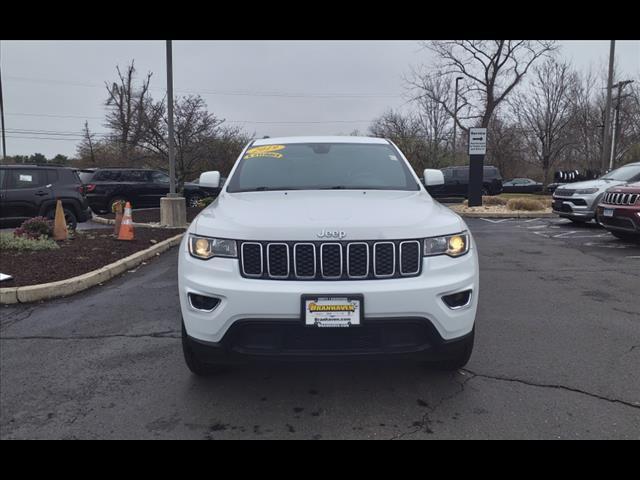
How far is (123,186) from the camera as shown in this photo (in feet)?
56.2

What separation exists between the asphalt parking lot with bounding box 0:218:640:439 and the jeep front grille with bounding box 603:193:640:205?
4.52m

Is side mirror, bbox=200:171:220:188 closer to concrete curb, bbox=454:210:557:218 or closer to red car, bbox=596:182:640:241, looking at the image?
red car, bbox=596:182:640:241

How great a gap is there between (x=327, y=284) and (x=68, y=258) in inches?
235

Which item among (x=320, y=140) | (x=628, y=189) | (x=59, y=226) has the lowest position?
(x=59, y=226)

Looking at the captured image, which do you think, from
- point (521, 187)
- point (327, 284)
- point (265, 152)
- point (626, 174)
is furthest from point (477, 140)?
point (521, 187)

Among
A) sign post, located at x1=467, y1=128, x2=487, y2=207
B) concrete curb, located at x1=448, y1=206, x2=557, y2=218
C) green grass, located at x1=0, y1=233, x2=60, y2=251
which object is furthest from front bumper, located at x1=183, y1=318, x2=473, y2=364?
sign post, located at x1=467, y1=128, x2=487, y2=207

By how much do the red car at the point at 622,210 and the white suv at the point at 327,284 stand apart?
24.4 ft

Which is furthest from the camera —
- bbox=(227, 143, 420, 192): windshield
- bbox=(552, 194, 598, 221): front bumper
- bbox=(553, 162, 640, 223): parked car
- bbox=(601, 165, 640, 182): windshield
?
bbox=(552, 194, 598, 221): front bumper

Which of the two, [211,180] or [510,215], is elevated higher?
[211,180]

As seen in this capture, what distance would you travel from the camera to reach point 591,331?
4.60 meters

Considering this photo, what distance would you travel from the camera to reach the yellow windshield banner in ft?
15.1

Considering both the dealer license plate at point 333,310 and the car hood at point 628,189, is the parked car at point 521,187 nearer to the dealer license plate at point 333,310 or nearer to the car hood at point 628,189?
the car hood at point 628,189

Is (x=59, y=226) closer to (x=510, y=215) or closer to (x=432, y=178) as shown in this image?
(x=432, y=178)
